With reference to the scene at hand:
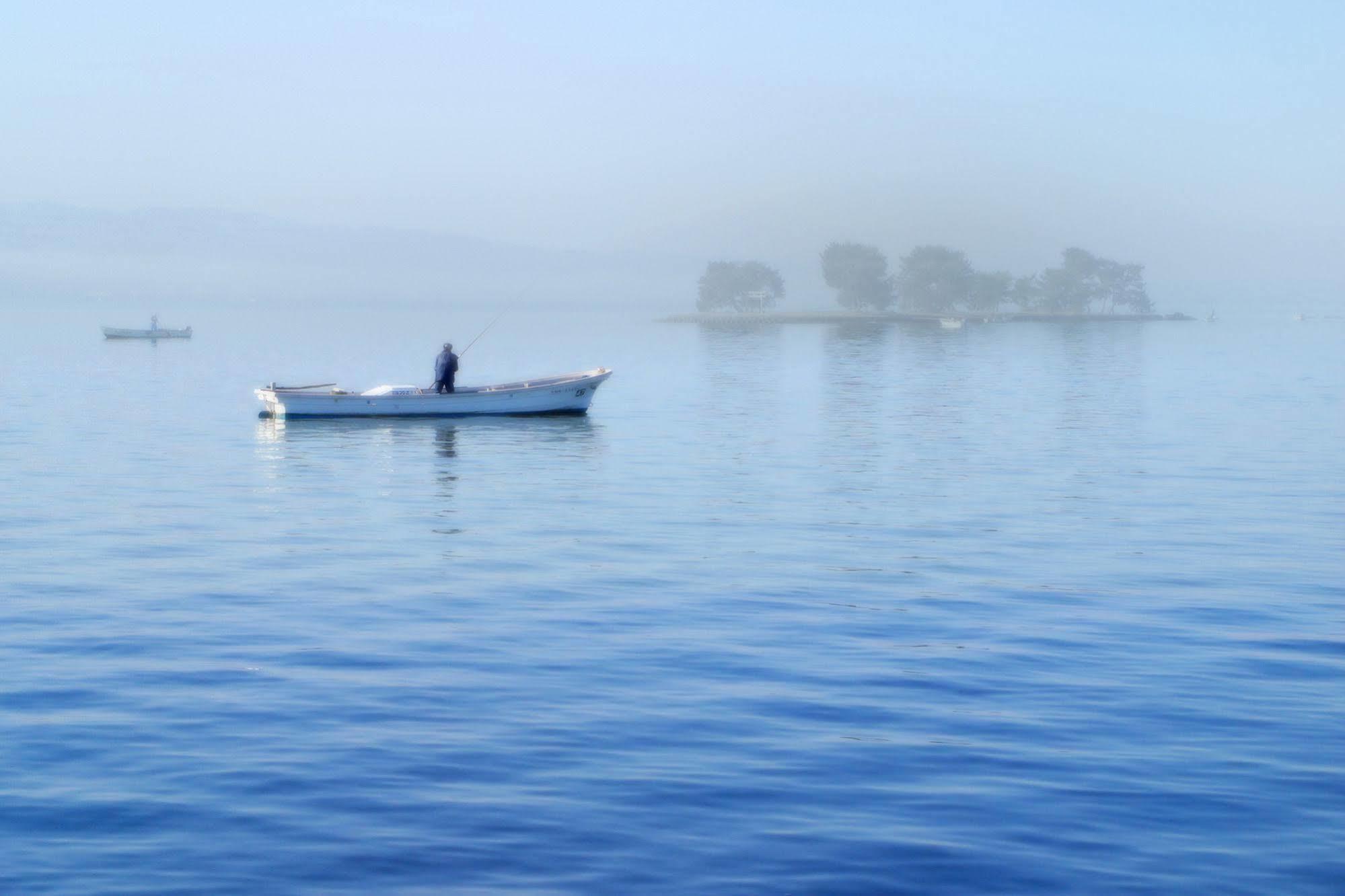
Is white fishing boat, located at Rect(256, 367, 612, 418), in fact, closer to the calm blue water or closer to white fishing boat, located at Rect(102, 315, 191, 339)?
the calm blue water

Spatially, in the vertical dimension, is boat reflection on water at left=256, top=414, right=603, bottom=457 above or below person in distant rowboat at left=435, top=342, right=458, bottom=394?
below

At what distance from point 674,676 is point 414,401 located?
115 feet

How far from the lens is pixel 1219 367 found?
108m

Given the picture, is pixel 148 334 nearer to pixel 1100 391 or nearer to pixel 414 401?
pixel 1100 391

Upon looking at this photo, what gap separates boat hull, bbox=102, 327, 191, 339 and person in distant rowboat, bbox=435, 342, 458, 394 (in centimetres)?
11302

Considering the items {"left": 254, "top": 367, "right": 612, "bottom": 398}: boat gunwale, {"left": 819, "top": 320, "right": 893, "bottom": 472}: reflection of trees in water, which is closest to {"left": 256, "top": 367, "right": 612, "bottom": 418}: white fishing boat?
{"left": 254, "top": 367, "right": 612, "bottom": 398}: boat gunwale

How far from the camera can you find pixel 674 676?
52.1 feet

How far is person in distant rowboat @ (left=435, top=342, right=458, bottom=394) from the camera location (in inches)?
1954

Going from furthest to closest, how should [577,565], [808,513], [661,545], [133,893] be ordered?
[808,513] → [661,545] → [577,565] → [133,893]

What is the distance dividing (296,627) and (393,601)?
2.01m

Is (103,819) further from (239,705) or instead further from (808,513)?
(808,513)

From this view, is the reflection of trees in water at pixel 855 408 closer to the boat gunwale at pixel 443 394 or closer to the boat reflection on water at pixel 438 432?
the boat reflection on water at pixel 438 432

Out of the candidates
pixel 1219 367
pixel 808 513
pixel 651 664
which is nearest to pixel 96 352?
pixel 1219 367

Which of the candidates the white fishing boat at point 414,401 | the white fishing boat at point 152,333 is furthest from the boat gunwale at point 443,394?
the white fishing boat at point 152,333
